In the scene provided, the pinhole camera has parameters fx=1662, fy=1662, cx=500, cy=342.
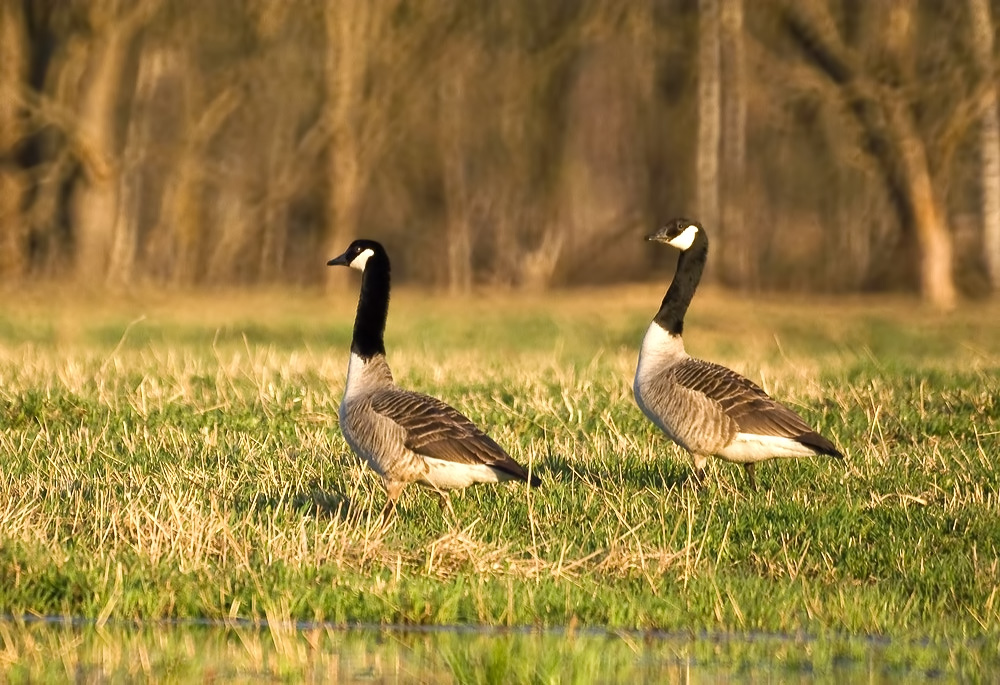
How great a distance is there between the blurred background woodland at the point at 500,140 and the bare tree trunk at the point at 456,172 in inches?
3.5

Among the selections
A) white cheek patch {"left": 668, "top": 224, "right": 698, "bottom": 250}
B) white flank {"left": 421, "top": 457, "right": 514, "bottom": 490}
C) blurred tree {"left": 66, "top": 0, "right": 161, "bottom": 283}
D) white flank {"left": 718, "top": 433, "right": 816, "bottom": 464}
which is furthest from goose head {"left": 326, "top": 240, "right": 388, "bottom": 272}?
blurred tree {"left": 66, "top": 0, "right": 161, "bottom": 283}

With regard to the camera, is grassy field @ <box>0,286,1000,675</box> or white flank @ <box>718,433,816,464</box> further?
white flank @ <box>718,433,816,464</box>

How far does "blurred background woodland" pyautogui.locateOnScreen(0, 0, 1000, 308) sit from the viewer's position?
29766 mm

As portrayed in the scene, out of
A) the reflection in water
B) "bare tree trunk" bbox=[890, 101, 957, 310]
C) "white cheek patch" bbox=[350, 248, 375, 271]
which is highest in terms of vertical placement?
"bare tree trunk" bbox=[890, 101, 957, 310]

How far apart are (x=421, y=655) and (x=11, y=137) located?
26.0m

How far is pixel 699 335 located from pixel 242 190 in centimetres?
1801

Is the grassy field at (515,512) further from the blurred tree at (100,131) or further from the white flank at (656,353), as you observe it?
A: the blurred tree at (100,131)

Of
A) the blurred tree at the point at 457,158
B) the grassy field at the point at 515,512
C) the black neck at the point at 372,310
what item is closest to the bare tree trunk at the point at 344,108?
the blurred tree at the point at 457,158

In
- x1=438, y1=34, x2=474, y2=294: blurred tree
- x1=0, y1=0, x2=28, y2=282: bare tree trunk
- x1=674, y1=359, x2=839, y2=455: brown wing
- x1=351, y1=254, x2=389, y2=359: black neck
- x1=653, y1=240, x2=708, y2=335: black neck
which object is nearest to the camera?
x1=674, y1=359, x2=839, y2=455: brown wing

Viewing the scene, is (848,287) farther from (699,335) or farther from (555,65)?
(699,335)

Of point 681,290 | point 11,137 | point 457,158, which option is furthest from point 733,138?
point 681,290

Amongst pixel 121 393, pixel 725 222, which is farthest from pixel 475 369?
pixel 725 222

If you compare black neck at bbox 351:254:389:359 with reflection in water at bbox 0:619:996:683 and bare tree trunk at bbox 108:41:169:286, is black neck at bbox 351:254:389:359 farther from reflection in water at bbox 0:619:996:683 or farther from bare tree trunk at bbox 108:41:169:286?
bare tree trunk at bbox 108:41:169:286

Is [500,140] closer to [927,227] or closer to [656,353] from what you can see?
[927,227]
